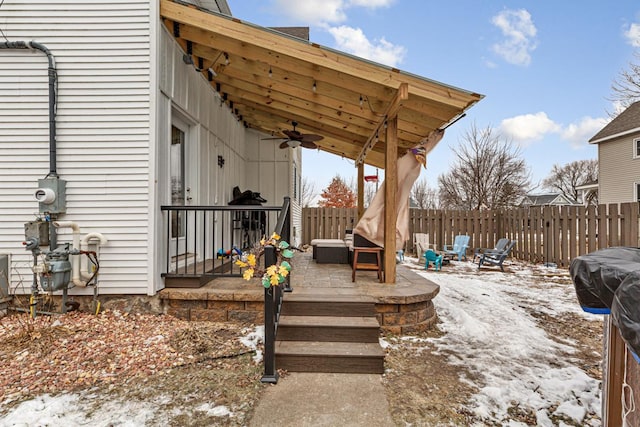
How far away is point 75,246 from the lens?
3551 mm

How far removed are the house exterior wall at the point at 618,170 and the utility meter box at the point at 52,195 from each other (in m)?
18.4

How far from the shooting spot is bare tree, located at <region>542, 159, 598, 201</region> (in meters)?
34.8

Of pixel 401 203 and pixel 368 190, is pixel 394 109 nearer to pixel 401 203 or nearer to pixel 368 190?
pixel 401 203

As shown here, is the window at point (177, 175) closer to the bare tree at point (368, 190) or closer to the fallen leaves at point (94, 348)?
the fallen leaves at point (94, 348)

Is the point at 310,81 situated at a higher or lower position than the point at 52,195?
higher

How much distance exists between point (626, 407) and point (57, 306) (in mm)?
4653

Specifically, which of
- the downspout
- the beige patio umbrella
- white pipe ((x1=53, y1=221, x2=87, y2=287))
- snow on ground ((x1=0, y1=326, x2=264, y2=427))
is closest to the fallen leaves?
snow on ground ((x1=0, y1=326, x2=264, y2=427))

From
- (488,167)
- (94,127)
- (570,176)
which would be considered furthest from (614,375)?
(570,176)

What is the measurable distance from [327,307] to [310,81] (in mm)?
2680

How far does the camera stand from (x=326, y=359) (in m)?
2.70

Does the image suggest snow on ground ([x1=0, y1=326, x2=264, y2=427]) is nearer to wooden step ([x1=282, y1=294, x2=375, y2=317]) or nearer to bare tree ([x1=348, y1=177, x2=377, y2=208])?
wooden step ([x1=282, y1=294, x2=375, y2=317])

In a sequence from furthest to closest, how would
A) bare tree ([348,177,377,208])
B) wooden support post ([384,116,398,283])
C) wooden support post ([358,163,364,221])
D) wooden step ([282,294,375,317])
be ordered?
bare tree ([348,177,377,208]) → wooden support post ([358,163,364,221]) → wooden support post ([384,116,398,283]) → wooden step ([282,294,375,317])

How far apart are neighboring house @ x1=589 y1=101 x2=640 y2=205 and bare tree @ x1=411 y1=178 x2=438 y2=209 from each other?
1786 centimetres

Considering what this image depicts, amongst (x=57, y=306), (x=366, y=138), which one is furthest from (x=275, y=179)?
(x=57, y=306)
